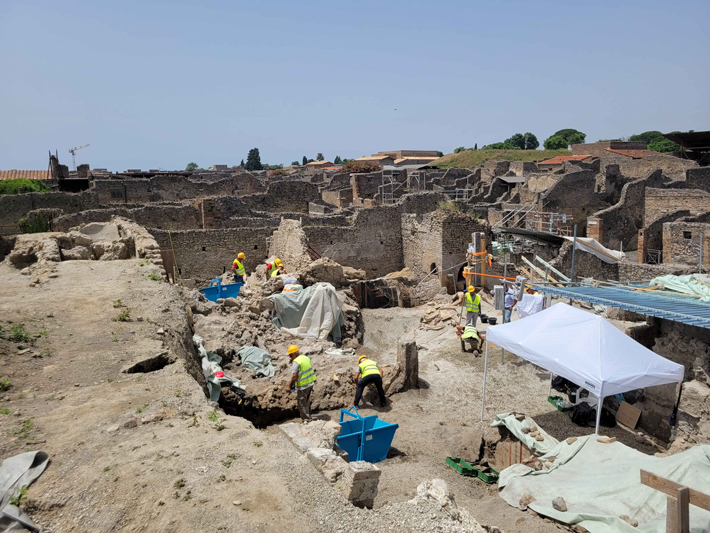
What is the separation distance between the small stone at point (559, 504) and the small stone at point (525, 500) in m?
0.28

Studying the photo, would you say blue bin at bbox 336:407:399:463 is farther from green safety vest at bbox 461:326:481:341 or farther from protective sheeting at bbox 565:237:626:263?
protective sheeting at bbox 565:237:626:263

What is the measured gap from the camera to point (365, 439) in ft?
23.4

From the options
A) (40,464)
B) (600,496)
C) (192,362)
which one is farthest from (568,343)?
(40,464)

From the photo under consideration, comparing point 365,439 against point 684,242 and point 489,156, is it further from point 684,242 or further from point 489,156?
point 489,156

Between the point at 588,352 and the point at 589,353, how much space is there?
2 centimetres

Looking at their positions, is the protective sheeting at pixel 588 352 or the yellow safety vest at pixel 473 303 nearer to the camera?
the protective sheeting at pixel 588 352

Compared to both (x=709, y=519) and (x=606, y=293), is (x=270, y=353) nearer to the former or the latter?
(x=606, y=293)

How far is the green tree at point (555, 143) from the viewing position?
3659 inches

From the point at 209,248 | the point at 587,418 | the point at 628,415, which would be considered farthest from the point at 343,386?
the point at 209,248

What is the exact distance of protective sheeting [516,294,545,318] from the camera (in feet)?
38.2

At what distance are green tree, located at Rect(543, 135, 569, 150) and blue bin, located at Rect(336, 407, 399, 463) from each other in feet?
308

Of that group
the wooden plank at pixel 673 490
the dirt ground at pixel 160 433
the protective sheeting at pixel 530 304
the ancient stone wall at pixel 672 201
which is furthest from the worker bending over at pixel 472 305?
the ancient stone wall at pixel 672 201

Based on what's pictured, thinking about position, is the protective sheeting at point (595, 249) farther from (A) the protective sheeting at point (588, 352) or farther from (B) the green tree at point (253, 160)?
(B) the green tree at point (253, 160)

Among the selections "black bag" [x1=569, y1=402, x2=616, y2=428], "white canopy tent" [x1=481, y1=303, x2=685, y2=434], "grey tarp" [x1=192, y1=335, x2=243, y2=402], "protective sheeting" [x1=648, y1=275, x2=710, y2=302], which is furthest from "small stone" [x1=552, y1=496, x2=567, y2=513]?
"protective sheeting" [x1=648, y1=275, x2=710, y2=302]
